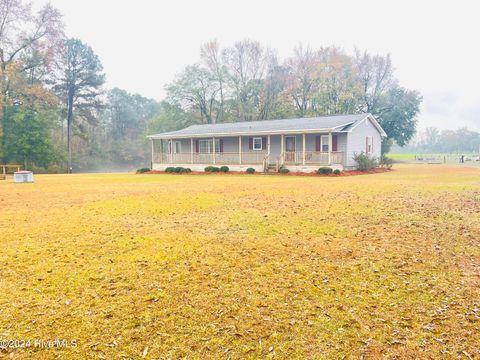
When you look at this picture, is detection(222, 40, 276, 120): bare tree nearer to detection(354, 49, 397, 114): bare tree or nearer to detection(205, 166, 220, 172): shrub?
detection(354, 49, 397, 114): bare tree

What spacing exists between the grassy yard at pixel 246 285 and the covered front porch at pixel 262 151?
16.0 metres

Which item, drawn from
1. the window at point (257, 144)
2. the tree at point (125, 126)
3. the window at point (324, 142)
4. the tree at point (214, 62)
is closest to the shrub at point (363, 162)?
the window at point (324, 142)

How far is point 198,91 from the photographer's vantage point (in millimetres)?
43906

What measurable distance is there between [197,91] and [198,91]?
0.52 ft

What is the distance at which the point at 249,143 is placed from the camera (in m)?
27.1

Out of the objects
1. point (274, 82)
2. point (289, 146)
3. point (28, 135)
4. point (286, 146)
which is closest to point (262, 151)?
point (286, 146)

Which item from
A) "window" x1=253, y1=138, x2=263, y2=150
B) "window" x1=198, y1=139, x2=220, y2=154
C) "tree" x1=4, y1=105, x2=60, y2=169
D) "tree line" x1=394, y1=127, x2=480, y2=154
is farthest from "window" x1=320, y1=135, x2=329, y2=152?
"tree line" x1=394, y1=127, x2=480, y2=154

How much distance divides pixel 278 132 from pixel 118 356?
2200cm

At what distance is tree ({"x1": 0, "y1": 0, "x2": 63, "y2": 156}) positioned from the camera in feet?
101

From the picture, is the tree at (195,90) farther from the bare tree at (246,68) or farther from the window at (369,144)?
the window at (369,144)

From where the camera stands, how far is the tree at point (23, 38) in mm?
30900

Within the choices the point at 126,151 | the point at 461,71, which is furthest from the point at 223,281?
the point at 126,151

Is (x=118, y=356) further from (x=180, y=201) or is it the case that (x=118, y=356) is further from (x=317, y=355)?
(x=180, y=201)

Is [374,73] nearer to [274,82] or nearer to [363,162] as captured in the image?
[274,82]
